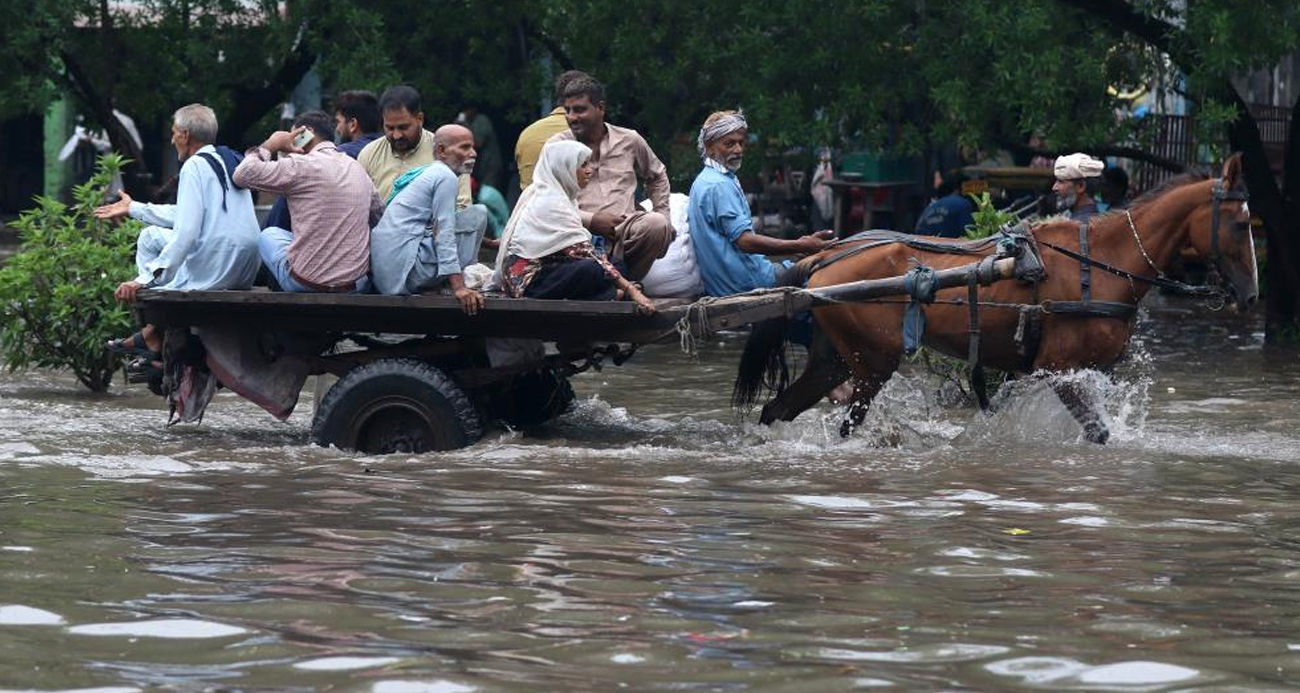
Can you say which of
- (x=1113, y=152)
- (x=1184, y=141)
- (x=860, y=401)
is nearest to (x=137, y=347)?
(x=860, y=401)

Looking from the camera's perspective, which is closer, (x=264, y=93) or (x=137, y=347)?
(x=137, y=347)

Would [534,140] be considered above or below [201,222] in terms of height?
above

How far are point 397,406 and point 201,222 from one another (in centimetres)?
123

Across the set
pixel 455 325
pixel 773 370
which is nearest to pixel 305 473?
pixel 455 325

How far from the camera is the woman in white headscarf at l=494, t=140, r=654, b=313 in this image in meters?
9.43

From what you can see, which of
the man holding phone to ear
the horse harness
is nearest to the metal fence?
the horse harness

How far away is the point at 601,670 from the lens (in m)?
5.58

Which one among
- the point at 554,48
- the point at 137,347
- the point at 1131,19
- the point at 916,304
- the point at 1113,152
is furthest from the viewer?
the point at 554,48

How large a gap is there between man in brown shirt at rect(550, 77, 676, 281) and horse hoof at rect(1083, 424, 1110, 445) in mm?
2172

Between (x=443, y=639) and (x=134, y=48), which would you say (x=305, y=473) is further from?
(x=134, y=48)

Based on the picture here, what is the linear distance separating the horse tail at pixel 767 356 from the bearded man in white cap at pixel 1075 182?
2.05 metres

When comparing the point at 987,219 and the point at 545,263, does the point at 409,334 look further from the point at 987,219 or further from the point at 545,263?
the point at 987,219

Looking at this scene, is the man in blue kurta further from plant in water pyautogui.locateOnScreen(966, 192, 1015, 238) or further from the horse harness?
plant in water pyautogui.locateOnScreen(966, 192, 1015, 238)

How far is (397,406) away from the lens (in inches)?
376
